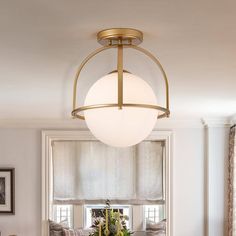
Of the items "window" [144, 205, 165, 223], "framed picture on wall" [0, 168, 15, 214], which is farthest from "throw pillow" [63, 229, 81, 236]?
"window" [144, 205, 165, 223]

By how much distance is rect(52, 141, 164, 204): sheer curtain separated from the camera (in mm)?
7605

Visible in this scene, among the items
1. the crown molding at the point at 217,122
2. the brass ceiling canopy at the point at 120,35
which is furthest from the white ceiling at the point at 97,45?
the crown molding at the point at 217,122

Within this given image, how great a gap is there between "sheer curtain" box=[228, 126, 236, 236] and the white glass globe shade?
4.46 meters

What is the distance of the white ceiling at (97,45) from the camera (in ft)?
6.13

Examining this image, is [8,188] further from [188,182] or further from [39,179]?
[188,182]

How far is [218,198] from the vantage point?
6.61m

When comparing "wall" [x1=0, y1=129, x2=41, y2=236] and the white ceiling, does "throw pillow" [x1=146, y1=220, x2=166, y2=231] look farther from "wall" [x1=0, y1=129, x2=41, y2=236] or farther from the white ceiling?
the white ceiling

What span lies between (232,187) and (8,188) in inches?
127

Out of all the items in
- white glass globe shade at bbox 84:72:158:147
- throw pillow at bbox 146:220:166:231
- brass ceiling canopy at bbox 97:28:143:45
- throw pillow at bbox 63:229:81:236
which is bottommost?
throw pillow at bbox 63:229:81:236

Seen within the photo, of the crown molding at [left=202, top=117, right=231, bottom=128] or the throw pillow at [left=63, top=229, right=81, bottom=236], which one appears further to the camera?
the throw pillow at [left=63, top=229, right=81, bottom=236]

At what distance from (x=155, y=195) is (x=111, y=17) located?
5908mm

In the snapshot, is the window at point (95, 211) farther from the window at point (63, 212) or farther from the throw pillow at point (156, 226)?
the throw pillow at point (156, 226)

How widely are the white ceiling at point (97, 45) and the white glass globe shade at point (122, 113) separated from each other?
0.98 ft

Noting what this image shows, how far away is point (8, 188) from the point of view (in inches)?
270
